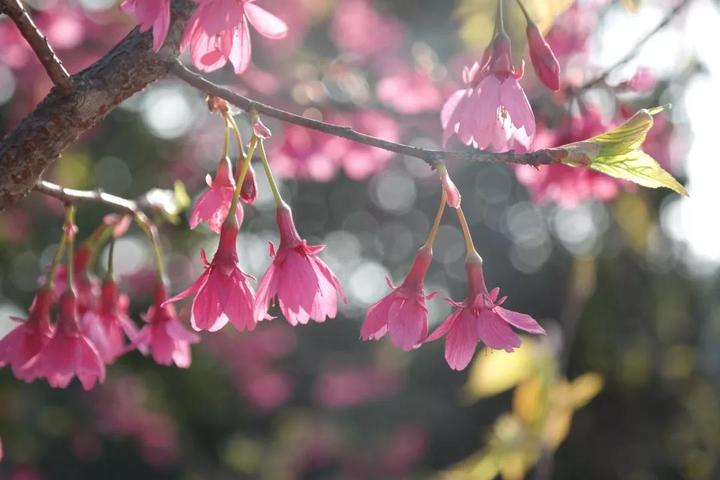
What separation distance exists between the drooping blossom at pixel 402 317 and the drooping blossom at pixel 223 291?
131 mm

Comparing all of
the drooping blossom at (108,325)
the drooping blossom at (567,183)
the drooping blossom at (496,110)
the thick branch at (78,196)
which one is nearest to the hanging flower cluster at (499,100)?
the drooping blossom at (496,110)

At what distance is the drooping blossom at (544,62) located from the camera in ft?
3.38

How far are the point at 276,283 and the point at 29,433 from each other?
3.78 meters

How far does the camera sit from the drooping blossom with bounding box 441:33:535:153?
979mm

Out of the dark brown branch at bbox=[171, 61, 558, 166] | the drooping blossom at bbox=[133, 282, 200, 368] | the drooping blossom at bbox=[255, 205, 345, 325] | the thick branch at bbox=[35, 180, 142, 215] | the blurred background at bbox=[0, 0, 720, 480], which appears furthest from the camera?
the blurred background at bbox=[0, 0, 720, 480]

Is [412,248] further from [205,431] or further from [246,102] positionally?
[246,102]

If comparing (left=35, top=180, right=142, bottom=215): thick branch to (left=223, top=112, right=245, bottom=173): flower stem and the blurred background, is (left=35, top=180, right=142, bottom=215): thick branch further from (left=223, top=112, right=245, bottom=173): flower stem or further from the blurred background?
the blurred background

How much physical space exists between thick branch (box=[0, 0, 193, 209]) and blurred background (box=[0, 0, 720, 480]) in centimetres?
176

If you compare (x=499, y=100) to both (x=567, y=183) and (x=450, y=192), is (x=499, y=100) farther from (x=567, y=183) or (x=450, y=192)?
(x=567, y=183)

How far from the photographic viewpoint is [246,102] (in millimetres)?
889

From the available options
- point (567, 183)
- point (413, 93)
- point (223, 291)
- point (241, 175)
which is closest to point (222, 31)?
point (241, 175)

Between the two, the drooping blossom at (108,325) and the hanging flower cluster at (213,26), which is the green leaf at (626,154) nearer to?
the hanging flower cluster at (213,26)

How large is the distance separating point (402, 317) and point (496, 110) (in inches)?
9.9

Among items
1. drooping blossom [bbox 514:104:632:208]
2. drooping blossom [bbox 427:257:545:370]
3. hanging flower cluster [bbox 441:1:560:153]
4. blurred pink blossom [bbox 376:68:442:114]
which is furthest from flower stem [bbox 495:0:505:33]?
blurred pink blossom [bbox 376:68:442:114]
